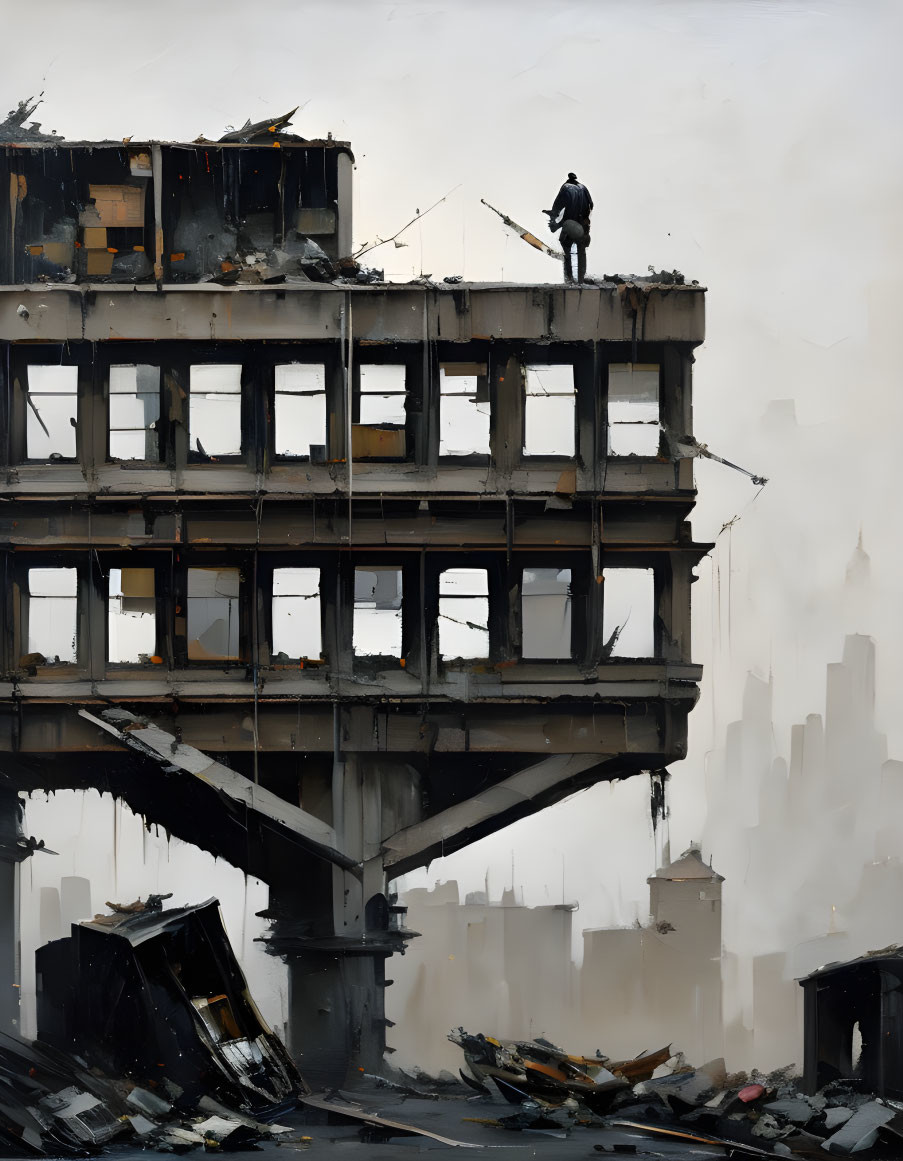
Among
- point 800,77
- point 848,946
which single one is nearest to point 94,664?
point 848,946

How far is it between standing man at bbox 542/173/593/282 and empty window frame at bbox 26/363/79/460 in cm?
414

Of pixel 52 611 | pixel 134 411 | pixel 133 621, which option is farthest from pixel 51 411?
Result: pixel 133 621

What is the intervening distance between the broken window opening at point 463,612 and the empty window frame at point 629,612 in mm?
992

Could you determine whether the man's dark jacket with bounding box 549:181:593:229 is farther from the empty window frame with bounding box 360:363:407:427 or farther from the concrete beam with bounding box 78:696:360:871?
the concrete beam with bounding box 78:696:360:871

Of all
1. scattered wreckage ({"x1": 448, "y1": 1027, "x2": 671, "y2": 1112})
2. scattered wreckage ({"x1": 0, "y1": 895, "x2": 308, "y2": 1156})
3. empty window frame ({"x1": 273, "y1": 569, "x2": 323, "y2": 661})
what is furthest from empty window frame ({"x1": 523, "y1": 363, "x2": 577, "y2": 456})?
scattered wreckage ({"x1": 448, "y1": 1027, "x2": 671, "y2": 1112})

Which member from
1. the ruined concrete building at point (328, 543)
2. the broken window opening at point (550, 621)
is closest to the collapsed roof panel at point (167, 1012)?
the ruined concrete building at point (328, 543)

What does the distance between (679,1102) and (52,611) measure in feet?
20.4

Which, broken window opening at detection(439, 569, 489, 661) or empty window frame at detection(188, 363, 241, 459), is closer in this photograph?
broken window opening at detection(439, 569, 489, 661)

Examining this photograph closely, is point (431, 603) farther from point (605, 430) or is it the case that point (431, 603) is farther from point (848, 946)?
point (848, 946)

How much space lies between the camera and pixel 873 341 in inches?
384

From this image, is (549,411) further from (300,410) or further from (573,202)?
(300,410)

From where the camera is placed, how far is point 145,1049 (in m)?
9.44

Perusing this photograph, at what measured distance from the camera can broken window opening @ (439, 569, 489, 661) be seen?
10586 mm

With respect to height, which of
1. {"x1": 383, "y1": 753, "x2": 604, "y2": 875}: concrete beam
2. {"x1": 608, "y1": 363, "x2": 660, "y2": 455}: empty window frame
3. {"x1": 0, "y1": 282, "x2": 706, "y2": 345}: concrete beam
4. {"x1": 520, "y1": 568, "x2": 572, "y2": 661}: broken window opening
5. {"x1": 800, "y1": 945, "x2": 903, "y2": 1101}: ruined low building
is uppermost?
{"x1": 0, "y1": 282, "x2": 706, "y2": 345}: concrete beam
